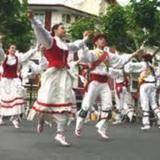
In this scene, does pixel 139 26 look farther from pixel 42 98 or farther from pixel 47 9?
pixel 47 9

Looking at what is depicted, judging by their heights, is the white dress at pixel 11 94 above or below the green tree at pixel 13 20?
below

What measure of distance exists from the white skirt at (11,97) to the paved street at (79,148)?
269 centimetres

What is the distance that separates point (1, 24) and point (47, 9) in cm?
3694

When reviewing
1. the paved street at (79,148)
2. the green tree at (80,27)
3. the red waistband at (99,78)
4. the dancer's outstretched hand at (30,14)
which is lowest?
the paved street at (79,148)

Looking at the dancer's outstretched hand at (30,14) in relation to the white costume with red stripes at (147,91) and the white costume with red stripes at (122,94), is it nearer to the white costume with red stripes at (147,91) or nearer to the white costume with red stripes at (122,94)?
the white costume with red stripes at (147,91)

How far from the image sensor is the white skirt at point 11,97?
Answer: 18.2 m

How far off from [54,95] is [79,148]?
1206mm

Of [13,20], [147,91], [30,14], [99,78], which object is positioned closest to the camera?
[30,14]

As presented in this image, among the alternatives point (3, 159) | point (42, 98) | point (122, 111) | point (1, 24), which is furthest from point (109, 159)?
point (1, 24)

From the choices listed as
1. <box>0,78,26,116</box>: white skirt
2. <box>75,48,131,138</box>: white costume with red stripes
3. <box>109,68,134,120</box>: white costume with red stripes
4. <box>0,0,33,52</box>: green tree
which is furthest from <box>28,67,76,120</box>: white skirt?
<box>0,0,33,52</box>: green tree

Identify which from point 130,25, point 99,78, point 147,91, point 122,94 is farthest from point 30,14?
point 130,25

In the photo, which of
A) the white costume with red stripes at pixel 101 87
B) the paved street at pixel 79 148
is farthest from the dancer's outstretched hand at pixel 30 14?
the white costume with red stripes at pixel 101 87

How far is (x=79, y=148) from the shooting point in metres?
12.3

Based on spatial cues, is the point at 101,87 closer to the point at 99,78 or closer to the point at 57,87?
the point at 99,78
